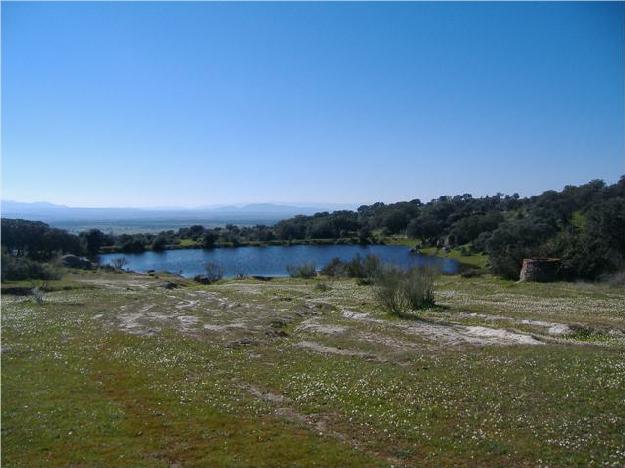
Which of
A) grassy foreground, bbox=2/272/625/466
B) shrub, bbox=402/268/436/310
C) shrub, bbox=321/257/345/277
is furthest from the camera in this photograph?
shrub, bbox=321/257/345/277

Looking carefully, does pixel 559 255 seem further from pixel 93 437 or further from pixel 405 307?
pixel 93 437

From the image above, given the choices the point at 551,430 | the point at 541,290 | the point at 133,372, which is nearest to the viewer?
the point at 551,430

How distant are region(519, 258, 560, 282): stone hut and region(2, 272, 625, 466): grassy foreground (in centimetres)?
2667

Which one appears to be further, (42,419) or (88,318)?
(88,318)

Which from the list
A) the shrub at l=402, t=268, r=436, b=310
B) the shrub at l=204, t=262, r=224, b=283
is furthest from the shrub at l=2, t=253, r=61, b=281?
the shrub at l=402, t=268, r=436, b=310

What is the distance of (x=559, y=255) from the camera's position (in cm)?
6850

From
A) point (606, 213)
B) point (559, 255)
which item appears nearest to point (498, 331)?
point (559, 255)

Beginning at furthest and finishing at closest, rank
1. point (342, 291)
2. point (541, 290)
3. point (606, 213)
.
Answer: point (606, 213)
point (342, 291)
point (541, 290)

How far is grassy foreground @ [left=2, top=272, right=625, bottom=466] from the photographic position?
1362cm

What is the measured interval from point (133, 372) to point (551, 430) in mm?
16228

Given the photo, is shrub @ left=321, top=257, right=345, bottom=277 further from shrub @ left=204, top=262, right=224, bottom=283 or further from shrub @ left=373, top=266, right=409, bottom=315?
shrub @ left=373, top=266, right=409, bottom=315

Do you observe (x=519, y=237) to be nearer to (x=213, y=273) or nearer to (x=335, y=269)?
(x=335, y=269)

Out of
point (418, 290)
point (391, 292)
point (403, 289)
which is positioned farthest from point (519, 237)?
point (391, 292)

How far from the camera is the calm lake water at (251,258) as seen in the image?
399 feet
